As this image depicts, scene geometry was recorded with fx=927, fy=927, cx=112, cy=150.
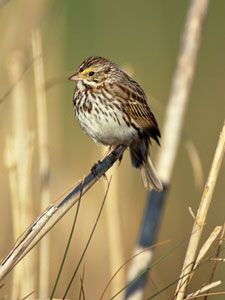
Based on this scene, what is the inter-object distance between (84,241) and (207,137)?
1.17 meters

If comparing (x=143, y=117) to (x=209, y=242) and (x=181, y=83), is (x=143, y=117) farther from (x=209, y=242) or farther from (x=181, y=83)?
(x=209, y=242)

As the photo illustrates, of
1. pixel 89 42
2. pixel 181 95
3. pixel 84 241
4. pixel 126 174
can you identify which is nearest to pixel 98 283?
pixel 84 241

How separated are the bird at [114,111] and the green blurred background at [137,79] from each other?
0.12 metres

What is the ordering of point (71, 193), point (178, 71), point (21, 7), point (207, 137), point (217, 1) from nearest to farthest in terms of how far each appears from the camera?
point (71, 193)
point (178, 71)
point (21, 7)
point (207, 137)
point (217, 1)

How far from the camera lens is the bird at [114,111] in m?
3.70

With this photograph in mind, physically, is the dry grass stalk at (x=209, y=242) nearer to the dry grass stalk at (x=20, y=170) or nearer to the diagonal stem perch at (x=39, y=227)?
the diagonal stem perch at (x=39, y=227)

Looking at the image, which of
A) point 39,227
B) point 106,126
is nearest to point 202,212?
point 39,227

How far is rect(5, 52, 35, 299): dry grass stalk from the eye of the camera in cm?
342

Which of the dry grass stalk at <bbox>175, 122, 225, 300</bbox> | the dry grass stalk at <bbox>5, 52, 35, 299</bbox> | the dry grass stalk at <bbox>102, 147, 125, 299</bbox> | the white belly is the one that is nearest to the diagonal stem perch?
the dry grass stalk at <bbox>175, 122, 225, 300</bbox>

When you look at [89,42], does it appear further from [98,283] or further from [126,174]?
[98,283]

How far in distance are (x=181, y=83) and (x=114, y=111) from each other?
0.33 meters

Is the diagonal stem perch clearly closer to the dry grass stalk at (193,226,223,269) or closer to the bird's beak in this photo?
the dry grass stalk at (193,226,223,269)

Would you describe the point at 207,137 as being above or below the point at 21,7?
below

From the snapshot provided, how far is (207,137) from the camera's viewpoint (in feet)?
17.4
